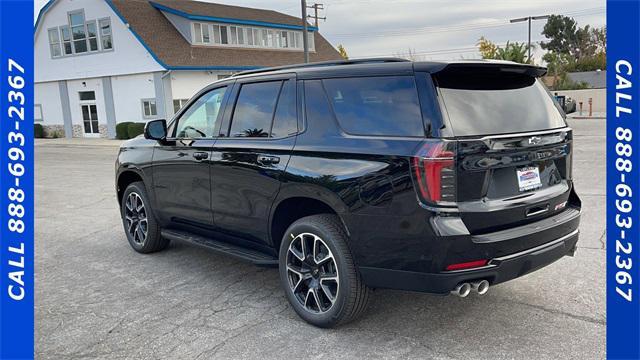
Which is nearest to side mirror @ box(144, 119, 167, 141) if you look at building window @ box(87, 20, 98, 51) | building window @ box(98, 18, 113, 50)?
building window @ box(98, 18, 113, 50)

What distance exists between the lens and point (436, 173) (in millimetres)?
3270

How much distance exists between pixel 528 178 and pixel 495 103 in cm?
56

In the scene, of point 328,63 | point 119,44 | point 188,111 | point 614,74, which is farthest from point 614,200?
point 119,44

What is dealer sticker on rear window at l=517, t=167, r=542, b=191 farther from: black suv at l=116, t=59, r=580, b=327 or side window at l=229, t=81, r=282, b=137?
side window at l=229, t=81, r=282, b=137

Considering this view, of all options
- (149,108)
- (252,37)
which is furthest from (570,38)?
(149,108)

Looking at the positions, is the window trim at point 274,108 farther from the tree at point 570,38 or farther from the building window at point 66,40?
the tree at point 570,38

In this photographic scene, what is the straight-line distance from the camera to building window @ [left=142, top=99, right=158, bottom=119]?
2717cm

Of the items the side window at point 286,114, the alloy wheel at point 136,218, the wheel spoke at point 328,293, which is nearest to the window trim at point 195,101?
the side window at point 286,114

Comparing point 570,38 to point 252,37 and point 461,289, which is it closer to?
point 252,37

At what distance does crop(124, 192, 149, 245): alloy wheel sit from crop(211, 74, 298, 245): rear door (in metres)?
1.52

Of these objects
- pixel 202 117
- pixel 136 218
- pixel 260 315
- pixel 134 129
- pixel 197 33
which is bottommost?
pixel 260 315

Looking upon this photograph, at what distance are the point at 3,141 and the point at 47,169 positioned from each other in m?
14.5

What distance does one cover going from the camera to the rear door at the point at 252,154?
4254 mm

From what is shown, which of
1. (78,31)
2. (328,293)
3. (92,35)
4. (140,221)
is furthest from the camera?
(78,31)
